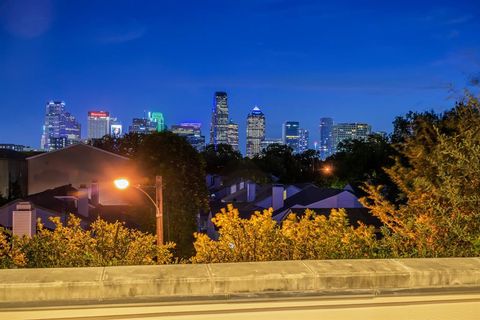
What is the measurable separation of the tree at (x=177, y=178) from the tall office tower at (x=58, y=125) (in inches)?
5713

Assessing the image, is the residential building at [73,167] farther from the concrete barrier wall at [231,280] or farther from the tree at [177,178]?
the concrete barrier wall at [231,280]

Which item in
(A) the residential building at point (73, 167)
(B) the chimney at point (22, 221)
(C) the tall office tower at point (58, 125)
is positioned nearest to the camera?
(B) the chimney at point (22, 221)

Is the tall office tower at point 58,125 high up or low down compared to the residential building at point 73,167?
up

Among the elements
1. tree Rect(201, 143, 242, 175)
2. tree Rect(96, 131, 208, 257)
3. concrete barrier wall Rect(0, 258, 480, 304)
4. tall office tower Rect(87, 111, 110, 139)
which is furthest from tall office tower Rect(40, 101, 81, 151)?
concrete barrier wall Rect(0, 258, 480, 304)

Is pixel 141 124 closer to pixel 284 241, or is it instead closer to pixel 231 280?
pixel 284 241

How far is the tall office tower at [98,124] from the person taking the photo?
172250 mm

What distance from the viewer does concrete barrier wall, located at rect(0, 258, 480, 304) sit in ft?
13.7

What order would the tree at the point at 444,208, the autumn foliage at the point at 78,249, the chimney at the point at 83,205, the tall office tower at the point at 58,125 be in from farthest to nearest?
the tall office tower at the point at 58,125
the chimney at the point at 83,205
the tree at the point at 444,208
the autumn foliage at the point at 78,249

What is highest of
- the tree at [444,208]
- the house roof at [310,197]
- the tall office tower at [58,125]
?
the tall office tower at [58,125]

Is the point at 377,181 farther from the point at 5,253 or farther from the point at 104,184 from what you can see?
the point at 5,253

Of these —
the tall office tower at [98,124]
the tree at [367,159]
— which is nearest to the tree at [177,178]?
the tree at [367,159]

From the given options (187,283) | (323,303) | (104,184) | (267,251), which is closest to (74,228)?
(267,251)

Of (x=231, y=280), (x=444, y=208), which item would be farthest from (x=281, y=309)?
(x=444, y=208)

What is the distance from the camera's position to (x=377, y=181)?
1377 inches
